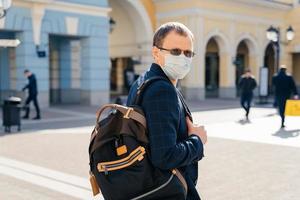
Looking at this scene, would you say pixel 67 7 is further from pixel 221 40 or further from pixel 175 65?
pixel 175 65

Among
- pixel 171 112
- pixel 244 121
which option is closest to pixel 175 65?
pixel 171 112

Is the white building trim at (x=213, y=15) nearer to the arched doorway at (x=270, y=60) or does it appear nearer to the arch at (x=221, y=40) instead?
the arch at (x=221, y=40)

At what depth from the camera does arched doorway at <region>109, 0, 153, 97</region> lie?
2411cm

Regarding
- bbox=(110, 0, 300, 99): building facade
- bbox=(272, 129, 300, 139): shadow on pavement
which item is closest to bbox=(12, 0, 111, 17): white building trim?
bbox=(110, 0, 300, 99): building facade

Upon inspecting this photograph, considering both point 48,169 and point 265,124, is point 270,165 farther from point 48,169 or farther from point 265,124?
point 265,124

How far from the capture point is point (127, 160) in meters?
1.98

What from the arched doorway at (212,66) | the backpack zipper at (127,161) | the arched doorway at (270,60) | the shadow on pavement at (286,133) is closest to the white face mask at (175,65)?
the backpack zipper at (127,161)

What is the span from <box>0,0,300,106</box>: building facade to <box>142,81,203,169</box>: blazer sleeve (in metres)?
15.7

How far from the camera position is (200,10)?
23.6 meters

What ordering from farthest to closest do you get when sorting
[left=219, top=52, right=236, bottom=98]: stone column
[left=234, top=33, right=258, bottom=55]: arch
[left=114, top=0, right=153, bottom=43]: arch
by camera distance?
[left=234, top=33, right=258, bottom=55]: arch → [left=219, top=52, right=236, bottom=98]: stone column → [left=114, top=0, right=153, bottom=43]: arch

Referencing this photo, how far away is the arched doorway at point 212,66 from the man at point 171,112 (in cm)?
2661

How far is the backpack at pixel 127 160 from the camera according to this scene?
199 cm

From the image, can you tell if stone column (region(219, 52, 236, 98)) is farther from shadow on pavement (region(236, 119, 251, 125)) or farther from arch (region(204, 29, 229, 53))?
shadow on pavement (region(236, 119, 251, 125))

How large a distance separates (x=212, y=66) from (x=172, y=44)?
1076 inches
